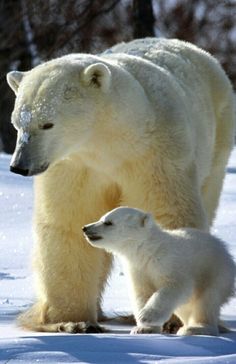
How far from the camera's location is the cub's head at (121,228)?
237 inches

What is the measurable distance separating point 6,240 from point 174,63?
9.17ft

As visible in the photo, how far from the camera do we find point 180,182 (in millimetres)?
6516

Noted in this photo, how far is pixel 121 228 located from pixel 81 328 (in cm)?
82

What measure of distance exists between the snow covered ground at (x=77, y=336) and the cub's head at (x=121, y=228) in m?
0.48

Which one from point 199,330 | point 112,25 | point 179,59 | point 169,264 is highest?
point 179,59

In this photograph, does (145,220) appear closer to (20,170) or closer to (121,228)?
(121,228)

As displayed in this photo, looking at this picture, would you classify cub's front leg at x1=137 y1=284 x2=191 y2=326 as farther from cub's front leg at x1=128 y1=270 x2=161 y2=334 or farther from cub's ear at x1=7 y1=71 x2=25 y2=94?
cub's ear at x1=7 y1=71 x2=25 y2=94

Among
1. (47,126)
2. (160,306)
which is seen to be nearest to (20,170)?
(47,126)

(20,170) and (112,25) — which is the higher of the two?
(20,170)

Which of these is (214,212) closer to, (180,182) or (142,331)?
(180,182)

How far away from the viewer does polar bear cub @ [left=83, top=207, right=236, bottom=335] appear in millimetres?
5984

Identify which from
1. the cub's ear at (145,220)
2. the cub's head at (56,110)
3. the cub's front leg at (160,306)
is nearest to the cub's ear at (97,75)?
the cub's head at (56,110)

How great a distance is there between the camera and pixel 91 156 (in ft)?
21.1

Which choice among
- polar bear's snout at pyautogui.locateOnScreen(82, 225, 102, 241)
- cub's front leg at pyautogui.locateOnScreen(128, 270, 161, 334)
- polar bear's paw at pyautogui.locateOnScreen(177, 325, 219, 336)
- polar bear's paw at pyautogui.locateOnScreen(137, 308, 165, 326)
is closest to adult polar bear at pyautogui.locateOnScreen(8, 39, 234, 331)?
polar bear's snout at pyautogui.locateOnScreen(82, 225, 102, 241)
